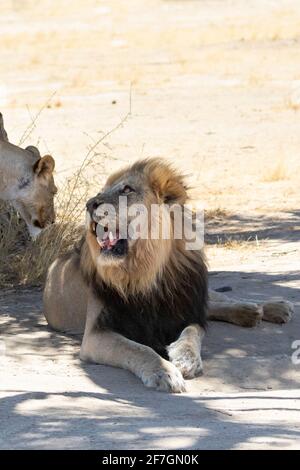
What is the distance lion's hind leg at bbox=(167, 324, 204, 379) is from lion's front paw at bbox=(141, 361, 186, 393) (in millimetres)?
231

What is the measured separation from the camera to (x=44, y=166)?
9086 millimetres

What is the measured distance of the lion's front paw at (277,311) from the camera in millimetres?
7398

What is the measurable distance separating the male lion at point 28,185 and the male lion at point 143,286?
2109 mm

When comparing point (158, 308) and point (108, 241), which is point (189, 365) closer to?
point (158, 308)

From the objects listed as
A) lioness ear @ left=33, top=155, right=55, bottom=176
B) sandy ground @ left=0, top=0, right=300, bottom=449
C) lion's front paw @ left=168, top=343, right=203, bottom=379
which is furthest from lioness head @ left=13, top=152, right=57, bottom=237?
lion's front paw @ left=168, top=343, right=203, bottom=379

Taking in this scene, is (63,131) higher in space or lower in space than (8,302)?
higher


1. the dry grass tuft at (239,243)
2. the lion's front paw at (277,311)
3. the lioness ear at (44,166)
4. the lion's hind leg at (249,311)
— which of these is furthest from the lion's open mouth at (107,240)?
the dry grass tuft at (239,243)

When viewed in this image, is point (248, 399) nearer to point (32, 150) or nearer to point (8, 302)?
point (8, 302)

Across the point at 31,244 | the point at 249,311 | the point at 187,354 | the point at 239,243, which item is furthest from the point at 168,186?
the point at 239,243

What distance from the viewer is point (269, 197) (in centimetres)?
1336

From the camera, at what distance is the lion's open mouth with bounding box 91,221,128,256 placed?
6.36m

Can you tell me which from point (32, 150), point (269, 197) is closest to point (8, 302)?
point (32, 150)

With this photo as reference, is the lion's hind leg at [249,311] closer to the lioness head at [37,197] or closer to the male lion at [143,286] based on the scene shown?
the male lion at [143,286]

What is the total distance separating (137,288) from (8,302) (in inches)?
75.8
